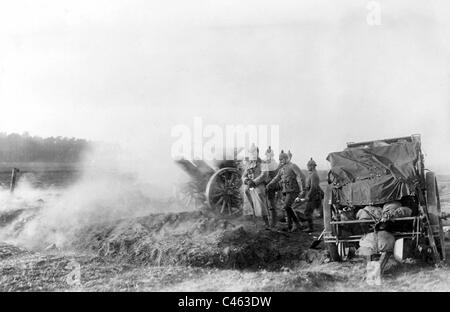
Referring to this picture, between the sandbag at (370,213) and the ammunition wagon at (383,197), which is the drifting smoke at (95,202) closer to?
the ammunition wagon at (383,197)

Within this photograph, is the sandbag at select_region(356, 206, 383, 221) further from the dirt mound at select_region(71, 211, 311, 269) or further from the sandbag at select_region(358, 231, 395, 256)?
the dirt mound at select_region(71, 211, 311, 269)

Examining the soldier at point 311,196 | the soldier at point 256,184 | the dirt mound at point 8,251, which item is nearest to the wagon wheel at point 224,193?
the soldier at point 256,184

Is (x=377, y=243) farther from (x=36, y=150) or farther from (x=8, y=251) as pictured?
(x=36, y=150)

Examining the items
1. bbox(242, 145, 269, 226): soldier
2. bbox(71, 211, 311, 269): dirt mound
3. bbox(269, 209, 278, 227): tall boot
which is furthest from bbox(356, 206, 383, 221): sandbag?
bbox(269, 209, 278, 227): tall boot

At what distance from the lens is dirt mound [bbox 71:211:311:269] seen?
25.4 ft

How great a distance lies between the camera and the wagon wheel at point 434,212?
6816 mm

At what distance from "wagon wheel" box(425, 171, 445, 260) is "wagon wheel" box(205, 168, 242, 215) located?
5.39 metres

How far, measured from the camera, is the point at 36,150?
36.3 metres

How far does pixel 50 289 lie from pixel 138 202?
7.14 m

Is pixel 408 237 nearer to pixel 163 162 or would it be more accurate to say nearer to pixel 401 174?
pixel 401 174

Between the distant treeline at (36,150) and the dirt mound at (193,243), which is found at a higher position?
the distant treeline at (36,150)

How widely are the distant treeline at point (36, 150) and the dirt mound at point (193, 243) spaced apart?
25755 millimetres

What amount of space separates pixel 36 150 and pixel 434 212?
35.3 metres
